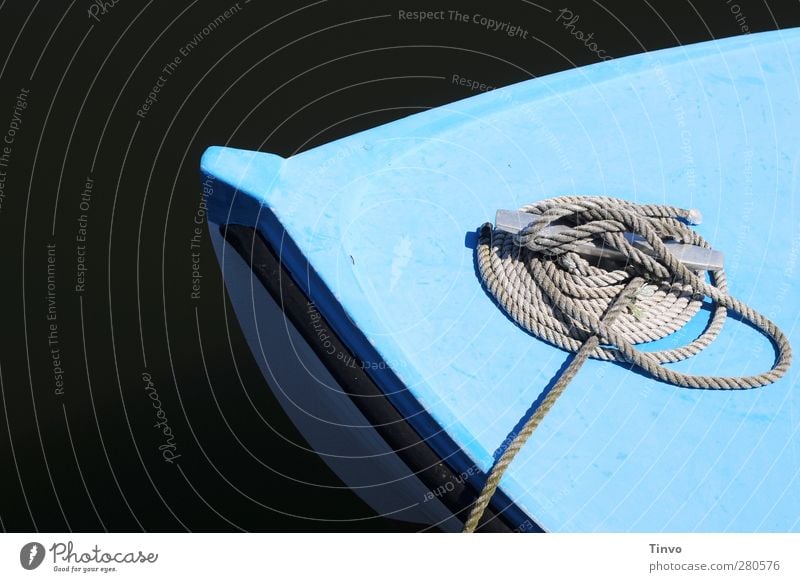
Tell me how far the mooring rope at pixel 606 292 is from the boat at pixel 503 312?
5 cm

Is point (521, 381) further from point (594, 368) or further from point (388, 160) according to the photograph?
point (388, 160)

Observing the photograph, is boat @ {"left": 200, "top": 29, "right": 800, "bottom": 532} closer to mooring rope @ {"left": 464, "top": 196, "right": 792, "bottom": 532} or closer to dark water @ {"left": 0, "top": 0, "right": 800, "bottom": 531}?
mooring rope @ {"left": 464, "top": 196, "right": 792, "bottom": 532}

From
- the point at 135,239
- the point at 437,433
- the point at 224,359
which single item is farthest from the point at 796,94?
the point at 135,239

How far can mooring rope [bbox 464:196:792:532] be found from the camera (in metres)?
2.69

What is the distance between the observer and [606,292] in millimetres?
2752

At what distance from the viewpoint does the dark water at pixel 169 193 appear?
3.72 m
